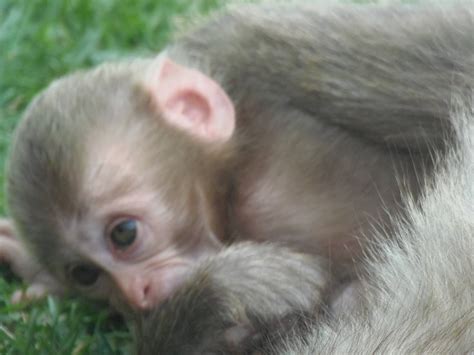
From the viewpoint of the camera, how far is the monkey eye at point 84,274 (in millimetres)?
3125

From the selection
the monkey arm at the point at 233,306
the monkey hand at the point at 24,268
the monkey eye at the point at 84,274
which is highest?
the monkey arm at the point at 233,306

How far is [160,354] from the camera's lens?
2.61 metres

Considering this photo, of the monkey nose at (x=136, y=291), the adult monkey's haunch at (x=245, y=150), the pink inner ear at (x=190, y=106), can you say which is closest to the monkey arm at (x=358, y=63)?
the adult monkey's haunch at (x=245, y=150)

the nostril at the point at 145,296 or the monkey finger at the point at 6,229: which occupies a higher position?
the nostril at the point at 145,296

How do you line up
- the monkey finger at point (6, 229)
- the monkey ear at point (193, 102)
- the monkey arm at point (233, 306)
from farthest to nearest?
the monkey finger at point (6, 229) < the monkey ear at point (193, 102) < the monkey arm at point (233, 306)

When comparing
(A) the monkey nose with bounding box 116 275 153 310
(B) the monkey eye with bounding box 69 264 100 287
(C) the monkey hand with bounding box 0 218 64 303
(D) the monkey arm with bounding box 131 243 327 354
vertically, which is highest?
(D) the monkey arm with bounding box 131 243 327 354

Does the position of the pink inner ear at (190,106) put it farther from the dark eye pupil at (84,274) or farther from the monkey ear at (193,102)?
the dark eye pupil at (84,274)

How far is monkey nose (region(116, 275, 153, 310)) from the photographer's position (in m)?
2.93

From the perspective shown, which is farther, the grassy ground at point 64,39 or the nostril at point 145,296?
the grassy ground at point 64,39

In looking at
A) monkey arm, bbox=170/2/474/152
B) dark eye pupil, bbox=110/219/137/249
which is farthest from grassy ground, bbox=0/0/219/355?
monkey arm, bbox=170/2/474/152

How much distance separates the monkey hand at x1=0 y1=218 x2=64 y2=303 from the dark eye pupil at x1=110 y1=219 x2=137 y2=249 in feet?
1.09

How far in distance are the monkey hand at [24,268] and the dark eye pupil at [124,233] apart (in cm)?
33

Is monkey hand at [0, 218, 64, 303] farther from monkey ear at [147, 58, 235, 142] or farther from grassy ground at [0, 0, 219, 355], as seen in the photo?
monkey ear at [147, 58, 235, 142]

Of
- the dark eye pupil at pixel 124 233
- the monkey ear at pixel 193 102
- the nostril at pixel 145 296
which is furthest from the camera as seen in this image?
the monkey ear at pixel 193 102
